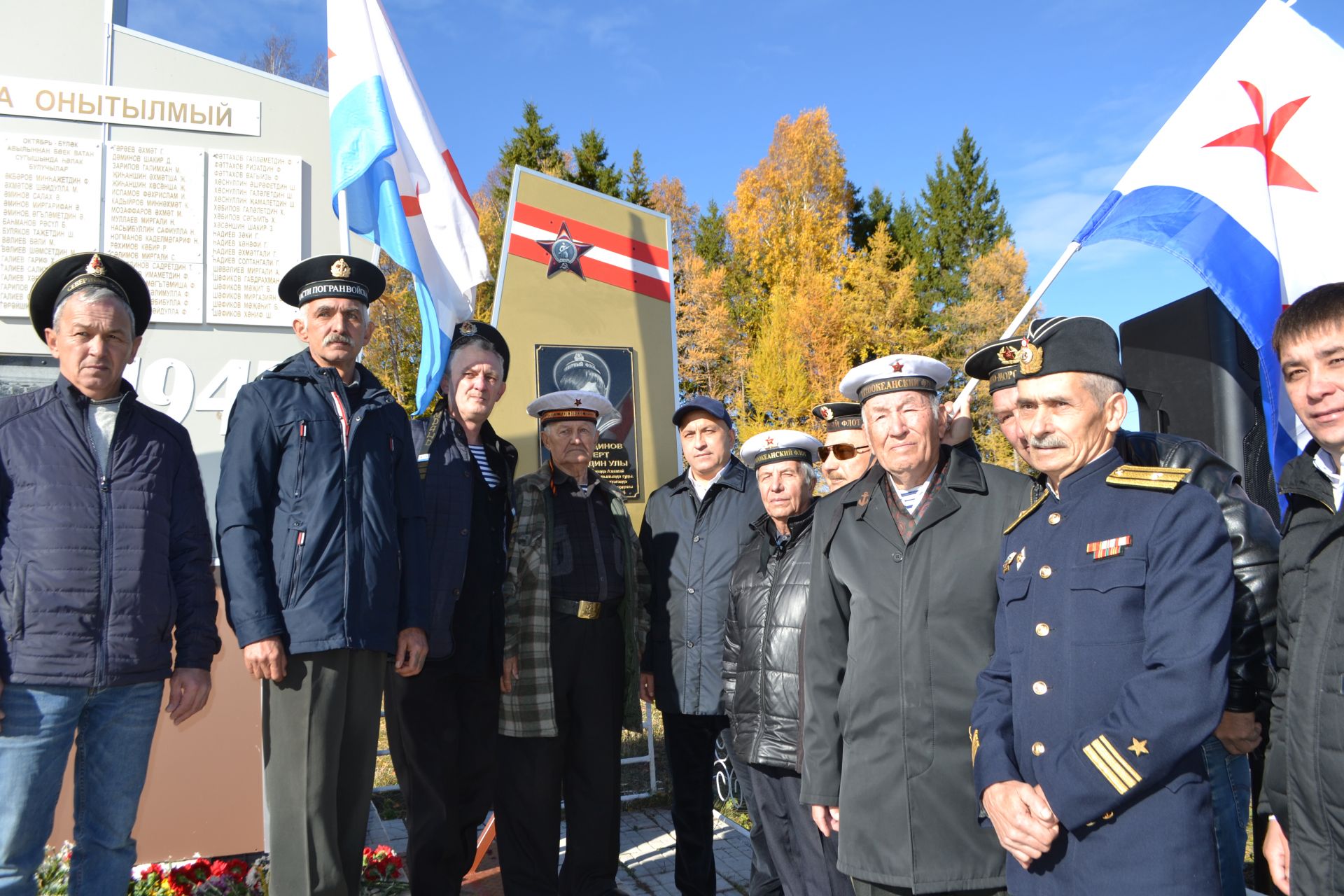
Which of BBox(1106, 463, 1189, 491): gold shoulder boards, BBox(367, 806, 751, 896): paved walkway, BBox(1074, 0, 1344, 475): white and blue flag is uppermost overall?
BBox(1074, 0, 1344, 475): white and blue flag

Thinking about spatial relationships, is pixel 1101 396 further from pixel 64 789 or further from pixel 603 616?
pixel 64 789

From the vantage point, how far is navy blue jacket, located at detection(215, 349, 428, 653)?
2674 millimetres

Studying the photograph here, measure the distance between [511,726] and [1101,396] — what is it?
2695 millimetres

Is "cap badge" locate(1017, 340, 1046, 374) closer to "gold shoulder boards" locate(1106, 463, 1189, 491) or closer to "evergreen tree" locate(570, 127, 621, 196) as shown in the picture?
"gold shoulder boards" locate(1106, 463, 1189, 491)

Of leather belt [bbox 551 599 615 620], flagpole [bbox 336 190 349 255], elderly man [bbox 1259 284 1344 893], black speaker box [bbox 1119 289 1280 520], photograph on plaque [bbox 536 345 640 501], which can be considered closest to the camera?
elderly man [bbox 1259 284 1344 893]

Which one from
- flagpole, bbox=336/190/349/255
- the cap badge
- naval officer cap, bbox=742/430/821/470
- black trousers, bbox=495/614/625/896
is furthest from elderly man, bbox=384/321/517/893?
the cap badge

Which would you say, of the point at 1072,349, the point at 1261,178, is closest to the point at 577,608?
the point at 1072,349

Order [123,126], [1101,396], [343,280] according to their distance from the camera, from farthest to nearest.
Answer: [123,126]
[343,280]
[1101,396]

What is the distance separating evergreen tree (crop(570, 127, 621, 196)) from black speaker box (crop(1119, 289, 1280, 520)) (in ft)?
79.4

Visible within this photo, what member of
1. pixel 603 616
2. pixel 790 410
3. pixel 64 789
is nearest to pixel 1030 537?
pixel 603 616

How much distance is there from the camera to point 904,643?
8.04 feet

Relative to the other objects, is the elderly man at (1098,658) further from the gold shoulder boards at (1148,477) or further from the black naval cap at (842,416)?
the black naval cap at (842,416)

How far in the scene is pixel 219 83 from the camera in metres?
4.61

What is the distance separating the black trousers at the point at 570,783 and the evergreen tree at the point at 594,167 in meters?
25.3
